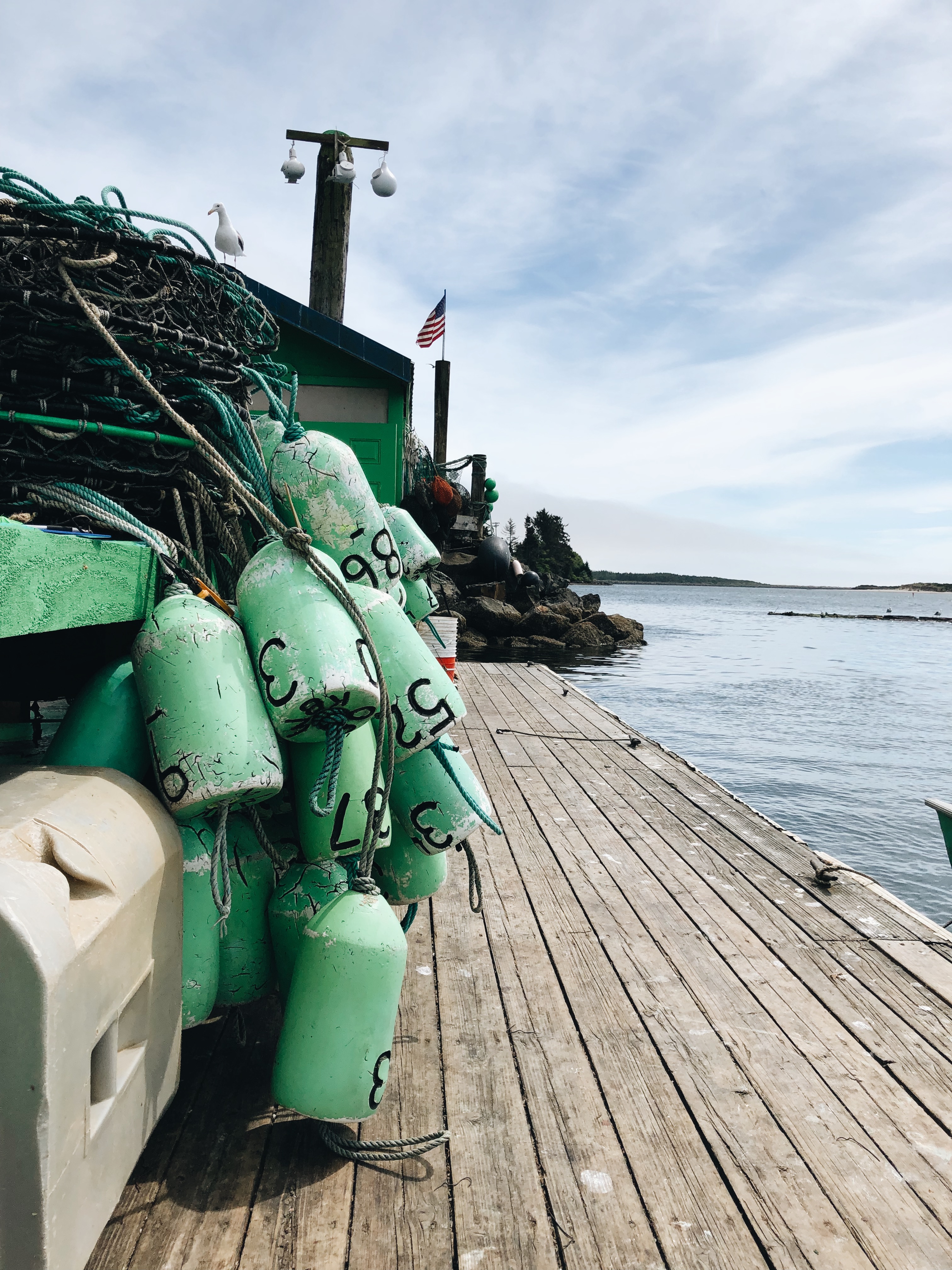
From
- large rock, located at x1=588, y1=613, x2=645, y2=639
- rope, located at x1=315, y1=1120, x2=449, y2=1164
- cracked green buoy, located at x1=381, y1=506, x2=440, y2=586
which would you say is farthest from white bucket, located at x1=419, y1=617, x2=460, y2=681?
large rock, located at x1=588, y1=613, x2=645, y2=639

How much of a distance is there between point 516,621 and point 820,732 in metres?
12.1

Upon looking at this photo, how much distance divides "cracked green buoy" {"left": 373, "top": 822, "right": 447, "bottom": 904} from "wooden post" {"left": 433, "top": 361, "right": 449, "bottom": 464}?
56.3ft

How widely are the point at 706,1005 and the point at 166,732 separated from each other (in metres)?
2.11

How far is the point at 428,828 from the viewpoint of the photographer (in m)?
2.52

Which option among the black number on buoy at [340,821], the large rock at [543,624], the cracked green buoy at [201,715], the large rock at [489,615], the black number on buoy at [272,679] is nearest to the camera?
the cracked green buoy at [201,715]

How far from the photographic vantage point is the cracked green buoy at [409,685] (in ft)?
7.64

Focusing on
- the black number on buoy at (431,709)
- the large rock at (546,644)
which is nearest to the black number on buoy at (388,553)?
the black number on buoy at (431,709)

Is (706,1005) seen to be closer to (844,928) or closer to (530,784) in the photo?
(844,928)

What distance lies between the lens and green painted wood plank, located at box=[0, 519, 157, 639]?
1.58 metres

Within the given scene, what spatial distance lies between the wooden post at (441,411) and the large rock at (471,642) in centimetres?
594

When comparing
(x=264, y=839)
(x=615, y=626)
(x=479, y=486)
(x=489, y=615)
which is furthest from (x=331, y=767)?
(x=615, y=626)

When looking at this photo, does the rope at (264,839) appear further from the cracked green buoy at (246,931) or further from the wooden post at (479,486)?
the wooden post at (479,486)

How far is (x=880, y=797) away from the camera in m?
10.9

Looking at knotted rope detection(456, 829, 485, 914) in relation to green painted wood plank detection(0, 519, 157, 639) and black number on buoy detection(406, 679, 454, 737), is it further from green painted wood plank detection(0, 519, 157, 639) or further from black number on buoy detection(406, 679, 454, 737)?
green painted wood plank detection(0, 519, 157, 639)
